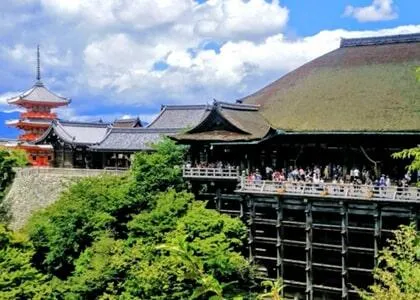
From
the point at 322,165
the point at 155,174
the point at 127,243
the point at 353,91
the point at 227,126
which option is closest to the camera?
the point at 127,243

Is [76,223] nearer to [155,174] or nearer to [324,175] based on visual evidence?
[155,174]

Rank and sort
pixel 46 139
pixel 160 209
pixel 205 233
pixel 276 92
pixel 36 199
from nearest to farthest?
pixel 205 233 < pixel 160 209 < pixel 276 92 < pixel 36 199 < pixel 46 139

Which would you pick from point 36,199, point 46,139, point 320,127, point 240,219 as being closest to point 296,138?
point 320,127

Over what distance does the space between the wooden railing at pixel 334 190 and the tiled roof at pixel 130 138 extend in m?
15.1

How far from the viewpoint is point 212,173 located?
32.6 m

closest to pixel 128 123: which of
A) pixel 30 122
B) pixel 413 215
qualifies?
pixel 30 122

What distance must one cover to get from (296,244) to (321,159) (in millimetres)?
5362

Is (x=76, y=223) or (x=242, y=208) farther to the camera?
(x=76, y=223)

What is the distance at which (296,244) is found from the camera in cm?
2895

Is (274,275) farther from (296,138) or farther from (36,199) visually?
(36,199)

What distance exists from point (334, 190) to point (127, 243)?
10069 millimetres

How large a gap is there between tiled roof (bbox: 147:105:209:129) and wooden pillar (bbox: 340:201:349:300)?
21.8m

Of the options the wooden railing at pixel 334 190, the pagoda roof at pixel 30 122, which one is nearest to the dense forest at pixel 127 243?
the wooden railing at pixel 334 190

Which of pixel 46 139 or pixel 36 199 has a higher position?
pixel 46 139
